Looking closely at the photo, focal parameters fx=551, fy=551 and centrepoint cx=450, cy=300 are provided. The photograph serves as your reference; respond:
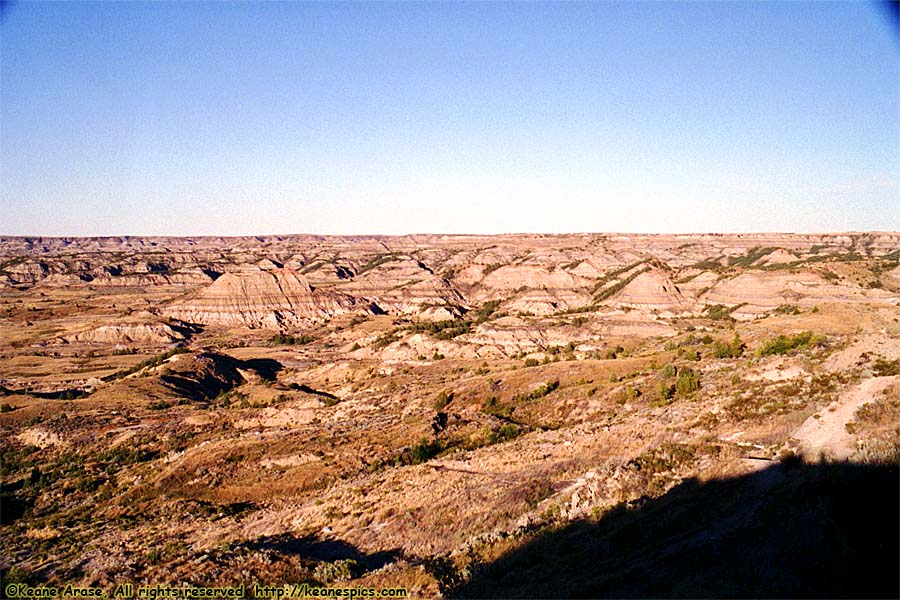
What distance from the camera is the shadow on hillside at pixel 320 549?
1524 centimetres

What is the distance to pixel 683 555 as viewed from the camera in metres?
10.5

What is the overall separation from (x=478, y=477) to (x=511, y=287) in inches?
3754

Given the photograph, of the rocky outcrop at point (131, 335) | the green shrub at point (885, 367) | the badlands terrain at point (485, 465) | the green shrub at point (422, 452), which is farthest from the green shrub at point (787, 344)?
the rocky outcrop at point (131, 335)

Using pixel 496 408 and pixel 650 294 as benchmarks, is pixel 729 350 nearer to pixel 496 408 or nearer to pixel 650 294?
pixel 496 408

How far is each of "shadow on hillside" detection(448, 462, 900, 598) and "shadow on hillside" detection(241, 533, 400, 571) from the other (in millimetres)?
3926

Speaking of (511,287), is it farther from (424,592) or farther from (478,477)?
(424,592)

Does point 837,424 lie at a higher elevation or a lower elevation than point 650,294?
higher

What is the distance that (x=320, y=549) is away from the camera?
16625 millimetres

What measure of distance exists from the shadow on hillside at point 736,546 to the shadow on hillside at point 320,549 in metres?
3.93

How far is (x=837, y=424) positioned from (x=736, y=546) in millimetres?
6670

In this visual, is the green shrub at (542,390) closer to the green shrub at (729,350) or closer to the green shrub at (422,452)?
the green shrub at (422,452)

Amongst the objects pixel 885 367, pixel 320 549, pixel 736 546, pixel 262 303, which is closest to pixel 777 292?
pixel 885 367

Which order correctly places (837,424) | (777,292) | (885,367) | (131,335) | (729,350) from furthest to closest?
1. (131,335)
2. (777,292)
3. (729,350)
4. (885,367)
5. (837,424)

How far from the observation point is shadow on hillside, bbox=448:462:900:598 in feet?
28.9
